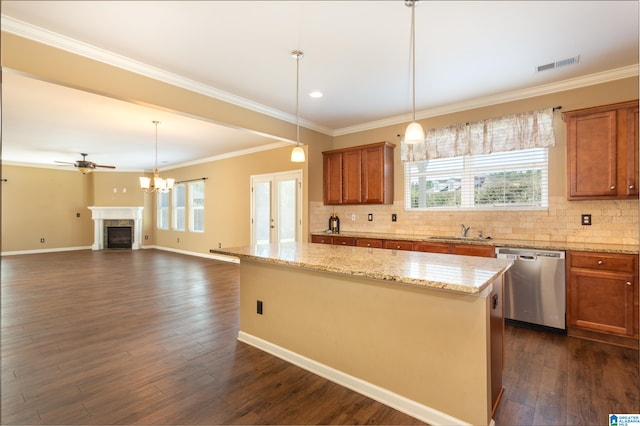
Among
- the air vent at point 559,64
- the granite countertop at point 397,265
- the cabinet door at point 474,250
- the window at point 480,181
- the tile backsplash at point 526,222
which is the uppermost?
the air vent at point 559,64

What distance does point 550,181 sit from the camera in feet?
12.6

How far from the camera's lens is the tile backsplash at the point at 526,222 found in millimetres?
3438

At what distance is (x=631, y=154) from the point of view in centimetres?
314

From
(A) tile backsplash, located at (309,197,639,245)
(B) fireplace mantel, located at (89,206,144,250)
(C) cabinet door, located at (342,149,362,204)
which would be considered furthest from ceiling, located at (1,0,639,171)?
(B) fireplace mantel, located at (89,206,144,250)

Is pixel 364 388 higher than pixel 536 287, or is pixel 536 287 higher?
pixel 536 287

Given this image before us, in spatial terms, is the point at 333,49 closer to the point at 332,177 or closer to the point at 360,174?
the point at 360,174

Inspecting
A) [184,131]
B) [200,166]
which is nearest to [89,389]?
[184,131]

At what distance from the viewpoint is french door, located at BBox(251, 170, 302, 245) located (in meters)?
6.13

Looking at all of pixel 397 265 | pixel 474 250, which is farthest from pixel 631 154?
pixel 397 265

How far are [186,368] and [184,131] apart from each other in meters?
4.22

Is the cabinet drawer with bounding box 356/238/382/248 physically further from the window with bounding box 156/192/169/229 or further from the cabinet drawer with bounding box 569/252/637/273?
the window with bounding box 156/192/169/229

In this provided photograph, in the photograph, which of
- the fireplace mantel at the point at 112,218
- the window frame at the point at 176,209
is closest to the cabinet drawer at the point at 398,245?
the window frame at the point at 176,209

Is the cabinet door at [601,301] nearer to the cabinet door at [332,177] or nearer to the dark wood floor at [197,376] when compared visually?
the dark wood floor at [197,376]

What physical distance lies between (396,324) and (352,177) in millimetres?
3332
